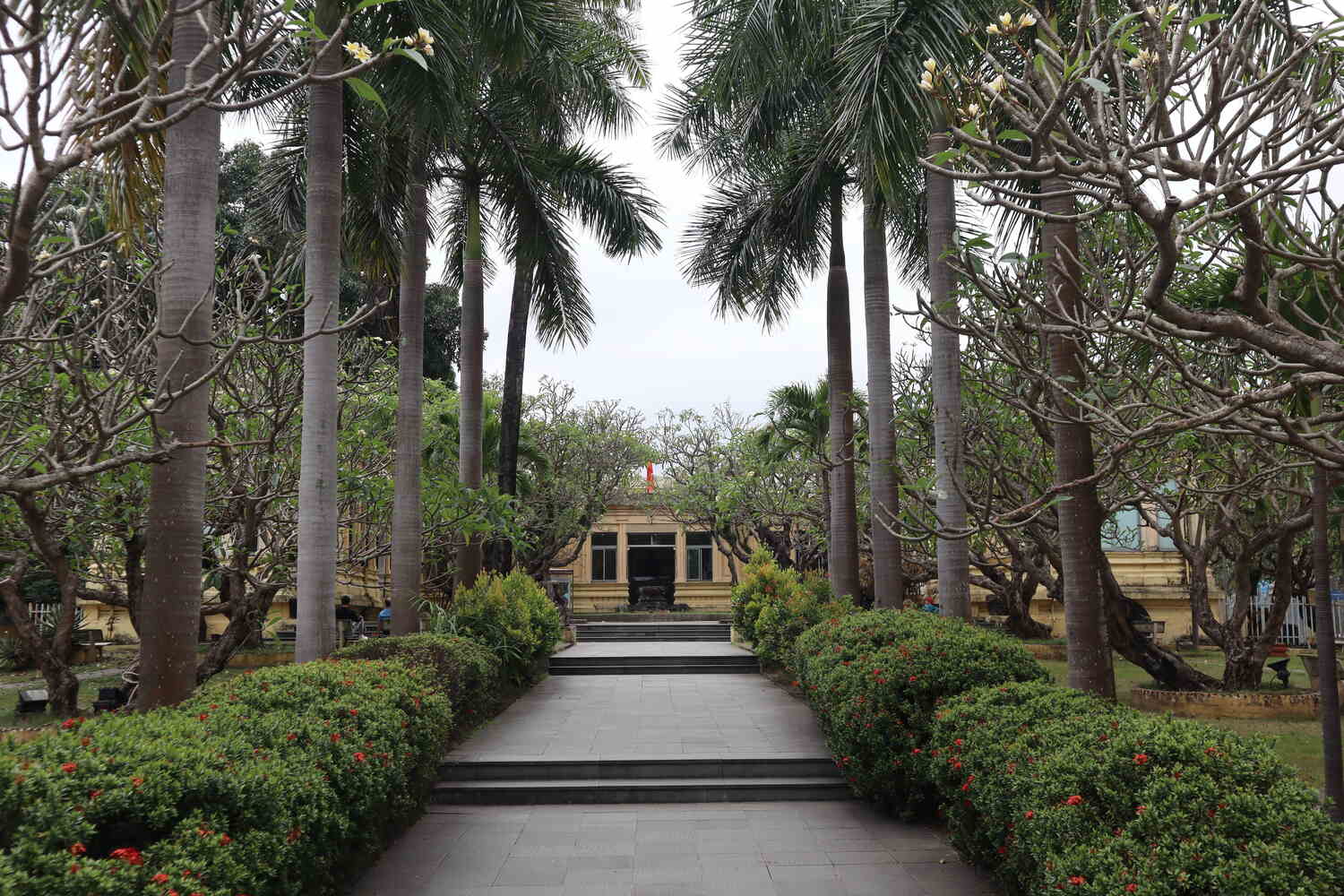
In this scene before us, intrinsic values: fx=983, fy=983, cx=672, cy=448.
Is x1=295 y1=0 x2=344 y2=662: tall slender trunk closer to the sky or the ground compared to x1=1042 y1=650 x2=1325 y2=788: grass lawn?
closer to the sky

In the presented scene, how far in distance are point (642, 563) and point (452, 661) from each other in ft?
103

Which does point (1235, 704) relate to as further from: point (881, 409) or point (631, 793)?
point (631, 793)

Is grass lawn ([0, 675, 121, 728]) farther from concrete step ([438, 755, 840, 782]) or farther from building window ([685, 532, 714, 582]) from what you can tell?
building window ([685, 532, 714, 582])

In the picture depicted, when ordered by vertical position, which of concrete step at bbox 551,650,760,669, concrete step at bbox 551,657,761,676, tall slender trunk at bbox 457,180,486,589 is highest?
tall slender trunk at bbox 457,180,486,589

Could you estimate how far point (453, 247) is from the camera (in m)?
17.3

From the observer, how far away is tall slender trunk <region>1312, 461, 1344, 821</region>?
21.5 feet

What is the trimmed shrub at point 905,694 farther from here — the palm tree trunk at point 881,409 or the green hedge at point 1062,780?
the palm tree trunk at point 881,409

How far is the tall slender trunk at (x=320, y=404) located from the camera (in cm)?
951

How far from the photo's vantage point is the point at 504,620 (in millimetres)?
13523

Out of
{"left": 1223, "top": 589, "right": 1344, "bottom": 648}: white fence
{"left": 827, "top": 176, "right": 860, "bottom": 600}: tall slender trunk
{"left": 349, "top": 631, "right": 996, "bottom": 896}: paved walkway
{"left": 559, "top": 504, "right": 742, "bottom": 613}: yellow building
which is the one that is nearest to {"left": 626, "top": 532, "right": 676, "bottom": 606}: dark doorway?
{"left": 559, "top": 504, "right": 742, "bottom": 613}: yellow building

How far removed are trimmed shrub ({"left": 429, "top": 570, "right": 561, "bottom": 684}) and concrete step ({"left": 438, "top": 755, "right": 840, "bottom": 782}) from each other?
307 centimetres

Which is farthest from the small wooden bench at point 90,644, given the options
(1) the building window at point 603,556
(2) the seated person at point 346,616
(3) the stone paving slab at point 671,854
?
(1) the building window at point 603,556

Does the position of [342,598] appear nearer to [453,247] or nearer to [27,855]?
[453,247]

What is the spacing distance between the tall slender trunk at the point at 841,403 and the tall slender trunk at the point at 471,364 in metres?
5.53
